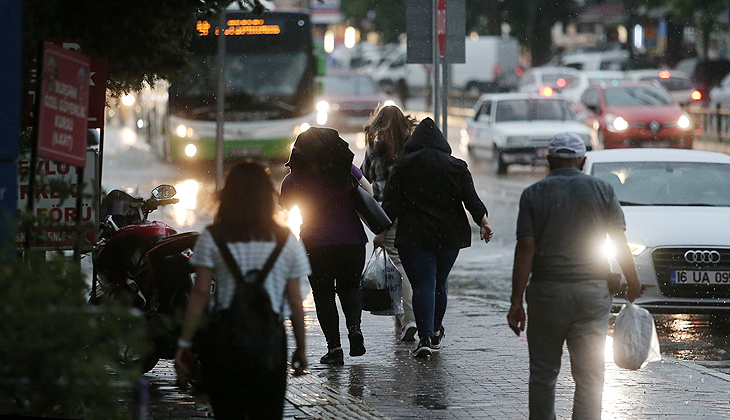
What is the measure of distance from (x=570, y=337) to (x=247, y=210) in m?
2.02

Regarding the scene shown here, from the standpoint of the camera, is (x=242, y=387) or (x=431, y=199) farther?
(x=431, y=199)

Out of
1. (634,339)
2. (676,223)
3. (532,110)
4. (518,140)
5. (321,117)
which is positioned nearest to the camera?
(634,339)

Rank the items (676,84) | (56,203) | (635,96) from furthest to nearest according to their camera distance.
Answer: (676,84) → (635,96) → (56,203)

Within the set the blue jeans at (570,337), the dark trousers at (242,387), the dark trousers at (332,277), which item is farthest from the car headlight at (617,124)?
the dark trousers at (242,387)

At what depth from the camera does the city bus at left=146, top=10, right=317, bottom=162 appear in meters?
25.5

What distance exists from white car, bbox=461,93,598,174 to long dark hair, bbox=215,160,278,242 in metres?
21.2

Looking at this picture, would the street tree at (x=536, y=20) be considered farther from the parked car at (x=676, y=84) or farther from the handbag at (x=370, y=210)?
the handbag at (x=370, y=210)

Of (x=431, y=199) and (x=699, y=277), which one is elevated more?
(x=431, y=199)

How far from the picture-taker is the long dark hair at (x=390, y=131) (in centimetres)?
981

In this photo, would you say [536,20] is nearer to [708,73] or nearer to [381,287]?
[708,73]

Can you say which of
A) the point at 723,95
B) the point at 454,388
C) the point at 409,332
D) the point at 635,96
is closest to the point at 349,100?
the point at 635,96

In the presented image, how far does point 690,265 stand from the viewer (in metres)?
10.5

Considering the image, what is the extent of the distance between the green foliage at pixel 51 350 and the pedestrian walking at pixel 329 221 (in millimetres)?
4432

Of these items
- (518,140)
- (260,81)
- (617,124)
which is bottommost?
(518,140)
